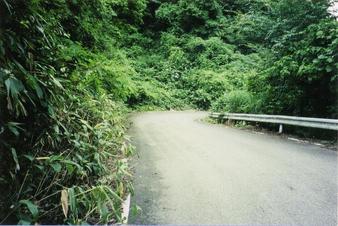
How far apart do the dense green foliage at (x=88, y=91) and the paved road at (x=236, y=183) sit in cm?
60

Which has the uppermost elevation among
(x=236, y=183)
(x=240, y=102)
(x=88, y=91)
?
(x=88, y=91)

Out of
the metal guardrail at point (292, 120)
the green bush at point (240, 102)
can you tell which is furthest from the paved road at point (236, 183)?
the green bush at point (240, 102)

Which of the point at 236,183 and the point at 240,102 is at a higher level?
the point at 240,102

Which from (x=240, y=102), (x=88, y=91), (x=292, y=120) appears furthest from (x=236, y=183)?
(x=240, y=102)

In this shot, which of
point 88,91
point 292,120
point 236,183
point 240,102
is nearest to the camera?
point 236,183

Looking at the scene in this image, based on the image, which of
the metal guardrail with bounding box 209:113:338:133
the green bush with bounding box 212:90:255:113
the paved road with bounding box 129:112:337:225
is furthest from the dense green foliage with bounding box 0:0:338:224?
the metal guardrail with bounding box 209:113:338:133

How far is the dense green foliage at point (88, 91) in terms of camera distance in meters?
4.11

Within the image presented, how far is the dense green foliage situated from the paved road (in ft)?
1.97

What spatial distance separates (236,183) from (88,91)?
14.9 ft

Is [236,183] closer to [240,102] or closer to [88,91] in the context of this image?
[88,91]

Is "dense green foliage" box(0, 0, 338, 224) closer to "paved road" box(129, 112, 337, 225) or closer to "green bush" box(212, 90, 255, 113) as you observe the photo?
"green bush" box(212, 90, 255, 113)

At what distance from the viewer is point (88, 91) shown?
8938 millimetres

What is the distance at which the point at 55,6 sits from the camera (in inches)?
228

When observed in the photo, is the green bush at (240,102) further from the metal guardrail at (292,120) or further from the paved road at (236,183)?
the paved road at (236,183)
